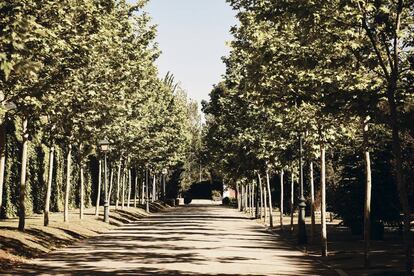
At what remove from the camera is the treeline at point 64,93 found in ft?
45.7

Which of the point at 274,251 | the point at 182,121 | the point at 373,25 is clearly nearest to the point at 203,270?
the point at 274,251

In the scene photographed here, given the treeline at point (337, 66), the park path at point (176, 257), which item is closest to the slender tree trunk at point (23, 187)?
the park path at point (176, 257)

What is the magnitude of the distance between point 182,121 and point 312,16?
189 ft

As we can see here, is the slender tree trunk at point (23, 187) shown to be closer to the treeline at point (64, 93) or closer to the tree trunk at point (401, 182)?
the treeline at point (64, 93)

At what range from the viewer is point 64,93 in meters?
18.9

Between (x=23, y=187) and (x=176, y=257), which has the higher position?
(x=23, y=187)

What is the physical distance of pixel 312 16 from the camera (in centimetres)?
1295

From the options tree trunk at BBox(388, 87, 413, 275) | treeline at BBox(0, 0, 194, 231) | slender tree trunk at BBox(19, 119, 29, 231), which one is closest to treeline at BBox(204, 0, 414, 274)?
tree trunk at BBox(388, 87, 413, 275)

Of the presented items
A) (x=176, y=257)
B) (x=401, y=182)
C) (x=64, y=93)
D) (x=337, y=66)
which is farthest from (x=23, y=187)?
(x=401, y=182)

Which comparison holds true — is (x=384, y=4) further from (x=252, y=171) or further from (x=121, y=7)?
(x=252, y=171)

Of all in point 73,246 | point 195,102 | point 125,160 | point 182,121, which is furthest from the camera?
point 195,102

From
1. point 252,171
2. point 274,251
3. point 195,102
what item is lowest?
point 274,251

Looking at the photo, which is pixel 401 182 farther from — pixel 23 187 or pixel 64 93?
pixel 23 187

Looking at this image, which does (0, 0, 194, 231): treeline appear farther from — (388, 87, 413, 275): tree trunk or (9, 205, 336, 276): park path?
(388, 87, 413, 275): tree trunk
